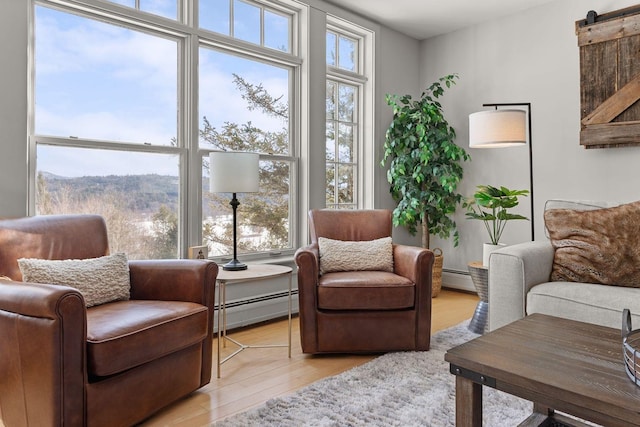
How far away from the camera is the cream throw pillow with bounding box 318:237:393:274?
279 cm

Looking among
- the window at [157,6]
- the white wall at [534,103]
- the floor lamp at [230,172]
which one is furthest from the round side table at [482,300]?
the window at [157,6]

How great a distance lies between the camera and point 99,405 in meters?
1.58

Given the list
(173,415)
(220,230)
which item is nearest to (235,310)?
(220,230)

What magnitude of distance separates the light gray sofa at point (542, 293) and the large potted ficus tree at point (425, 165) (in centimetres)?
146

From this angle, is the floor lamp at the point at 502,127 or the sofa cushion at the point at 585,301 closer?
the sofa cushion at the point at 585,301

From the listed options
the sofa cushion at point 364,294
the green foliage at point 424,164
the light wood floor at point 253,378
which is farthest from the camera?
the green foliage at point 424,164

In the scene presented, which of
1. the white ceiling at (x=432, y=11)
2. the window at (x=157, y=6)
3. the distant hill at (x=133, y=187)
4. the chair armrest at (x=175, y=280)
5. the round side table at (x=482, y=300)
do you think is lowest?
the round side table at (x=482, y=300)

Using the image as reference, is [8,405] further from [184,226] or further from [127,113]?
[127,113]

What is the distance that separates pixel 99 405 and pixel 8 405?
0.36 m

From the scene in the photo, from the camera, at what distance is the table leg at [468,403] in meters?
1.28

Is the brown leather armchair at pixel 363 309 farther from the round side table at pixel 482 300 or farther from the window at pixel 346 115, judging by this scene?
the window at pixel 346 115

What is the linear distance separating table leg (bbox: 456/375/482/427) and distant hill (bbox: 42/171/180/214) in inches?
89.4

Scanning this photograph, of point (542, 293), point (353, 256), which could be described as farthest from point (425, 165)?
point (542, 293)

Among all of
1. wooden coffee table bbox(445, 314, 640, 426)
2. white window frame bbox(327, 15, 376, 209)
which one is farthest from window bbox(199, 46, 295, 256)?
wooden coffee table bbox(445, 314, 640, 426)
